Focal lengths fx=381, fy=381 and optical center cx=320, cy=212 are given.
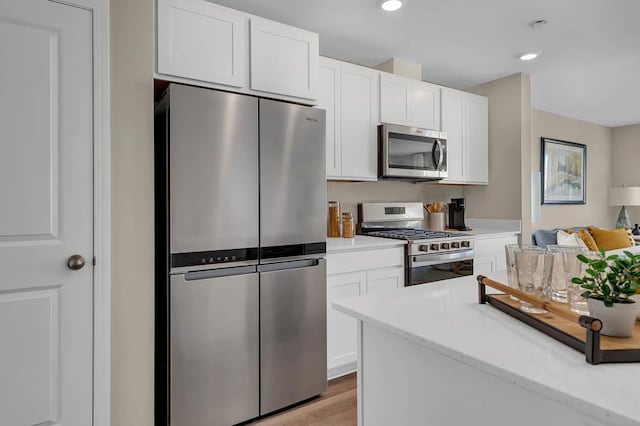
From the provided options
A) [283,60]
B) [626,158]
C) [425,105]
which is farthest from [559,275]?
[626,158]

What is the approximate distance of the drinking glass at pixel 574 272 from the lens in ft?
3.10

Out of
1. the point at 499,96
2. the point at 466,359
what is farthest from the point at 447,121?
the point at 466,359

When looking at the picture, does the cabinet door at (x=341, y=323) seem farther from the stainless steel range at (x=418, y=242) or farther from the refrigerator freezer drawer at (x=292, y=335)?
the stainless steel range at (x=418, y=242)

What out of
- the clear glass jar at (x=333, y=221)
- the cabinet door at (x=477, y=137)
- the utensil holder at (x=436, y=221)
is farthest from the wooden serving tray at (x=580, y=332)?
the cabinet door at (x=477, y=137)

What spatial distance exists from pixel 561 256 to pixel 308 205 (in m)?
1.46

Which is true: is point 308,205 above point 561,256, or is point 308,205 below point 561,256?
above

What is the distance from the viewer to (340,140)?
2.95 m

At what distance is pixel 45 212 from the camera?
5.26 ft

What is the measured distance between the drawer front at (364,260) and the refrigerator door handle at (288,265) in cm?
17

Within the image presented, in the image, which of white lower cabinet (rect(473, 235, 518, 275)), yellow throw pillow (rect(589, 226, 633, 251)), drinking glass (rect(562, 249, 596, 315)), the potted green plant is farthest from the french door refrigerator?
yellow throw pillow (rect(589, 226, 633, 251))

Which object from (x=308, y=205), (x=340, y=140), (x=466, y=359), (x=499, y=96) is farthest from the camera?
(x=499, y=96)

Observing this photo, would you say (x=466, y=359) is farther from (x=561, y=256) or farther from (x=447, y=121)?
(x=447, y=121)

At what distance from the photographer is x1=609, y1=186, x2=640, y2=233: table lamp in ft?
18.9

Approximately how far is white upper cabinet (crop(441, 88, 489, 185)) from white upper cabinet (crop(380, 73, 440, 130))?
14cm
